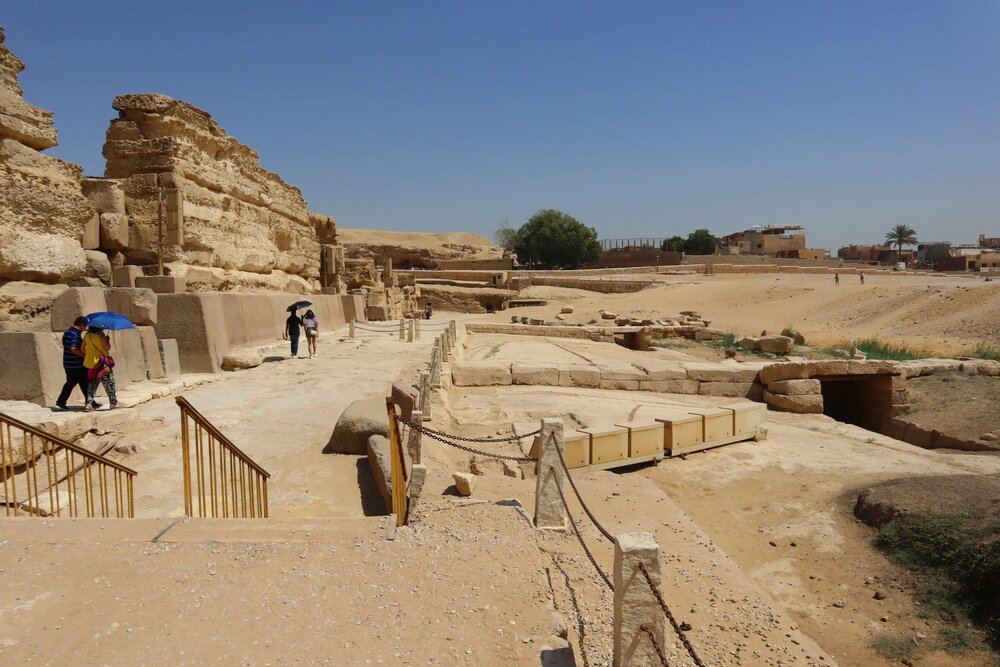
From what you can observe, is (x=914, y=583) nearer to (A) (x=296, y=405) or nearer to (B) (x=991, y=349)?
(A) (x=296, y=405)

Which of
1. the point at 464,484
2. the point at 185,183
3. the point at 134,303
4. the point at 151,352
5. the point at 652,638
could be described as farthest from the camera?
the point at 185,183

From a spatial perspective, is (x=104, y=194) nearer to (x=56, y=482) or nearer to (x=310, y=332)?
(x=310, y=332)

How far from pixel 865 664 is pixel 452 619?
11.2ft

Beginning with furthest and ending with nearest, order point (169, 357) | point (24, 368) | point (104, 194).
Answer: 1. point (104, 194)
2. point (169, 357)
3. point (24, 368)

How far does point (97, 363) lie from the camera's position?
6.95 meters

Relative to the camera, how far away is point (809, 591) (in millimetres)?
5566

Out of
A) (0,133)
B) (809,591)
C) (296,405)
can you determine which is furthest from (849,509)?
(0,133)

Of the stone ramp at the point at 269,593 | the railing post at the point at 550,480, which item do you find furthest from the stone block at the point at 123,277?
the railing post at the point at 550,480

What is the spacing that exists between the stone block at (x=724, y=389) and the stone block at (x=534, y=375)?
3.13 meters

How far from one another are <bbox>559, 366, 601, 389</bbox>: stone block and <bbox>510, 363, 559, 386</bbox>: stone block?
0.12 meters

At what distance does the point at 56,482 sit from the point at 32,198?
4998 mm

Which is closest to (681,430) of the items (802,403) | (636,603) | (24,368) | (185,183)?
(802,403)

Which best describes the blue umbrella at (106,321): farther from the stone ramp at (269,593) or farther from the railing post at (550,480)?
the railing post at (550,480)

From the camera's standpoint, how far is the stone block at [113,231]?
9.95 metres
